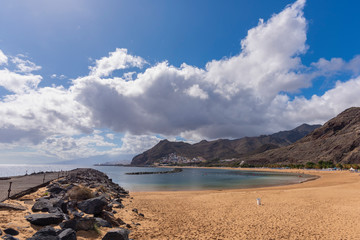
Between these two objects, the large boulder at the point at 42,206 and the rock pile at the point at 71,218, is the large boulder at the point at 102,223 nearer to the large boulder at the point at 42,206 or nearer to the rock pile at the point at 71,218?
the rock pile at the point at 71,218

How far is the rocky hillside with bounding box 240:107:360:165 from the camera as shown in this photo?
Answer: 127 meters

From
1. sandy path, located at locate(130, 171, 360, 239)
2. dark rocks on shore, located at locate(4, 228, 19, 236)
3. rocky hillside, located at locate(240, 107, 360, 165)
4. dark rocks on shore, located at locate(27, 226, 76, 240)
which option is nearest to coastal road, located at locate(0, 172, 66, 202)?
dark rocks on shore, located at locate(4, 228, 19, 236)

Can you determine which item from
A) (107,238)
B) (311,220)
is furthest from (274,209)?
(107,238)

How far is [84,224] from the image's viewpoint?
32.0 feet

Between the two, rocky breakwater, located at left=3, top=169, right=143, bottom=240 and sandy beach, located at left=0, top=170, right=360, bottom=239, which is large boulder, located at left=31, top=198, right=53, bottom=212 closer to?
rocky breakwater, located at left=3, top=169, right=143, bottom=240

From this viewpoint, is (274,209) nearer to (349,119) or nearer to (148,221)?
(148,221)

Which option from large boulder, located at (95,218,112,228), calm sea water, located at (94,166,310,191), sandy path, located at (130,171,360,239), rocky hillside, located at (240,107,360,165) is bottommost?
calm sea water, located at (94,166,310,191)

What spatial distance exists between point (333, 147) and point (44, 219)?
17302 centimetres

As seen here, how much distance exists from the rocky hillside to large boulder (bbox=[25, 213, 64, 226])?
14493 centimetres

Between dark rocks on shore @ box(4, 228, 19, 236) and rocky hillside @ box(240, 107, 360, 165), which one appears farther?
rocky hillside @ box(240, 107, 360, 165)

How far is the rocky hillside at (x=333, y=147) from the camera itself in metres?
127

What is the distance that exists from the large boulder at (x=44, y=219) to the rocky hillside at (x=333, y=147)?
144928mm

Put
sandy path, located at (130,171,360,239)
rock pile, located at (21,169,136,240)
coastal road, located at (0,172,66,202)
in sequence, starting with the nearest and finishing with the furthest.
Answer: rock pile, located at (21,169,136,240)
sandy path, located at (130,171,360,239)
coastal road, located at (0,172,66,202)

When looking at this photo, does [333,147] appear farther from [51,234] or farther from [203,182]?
[51,234]
